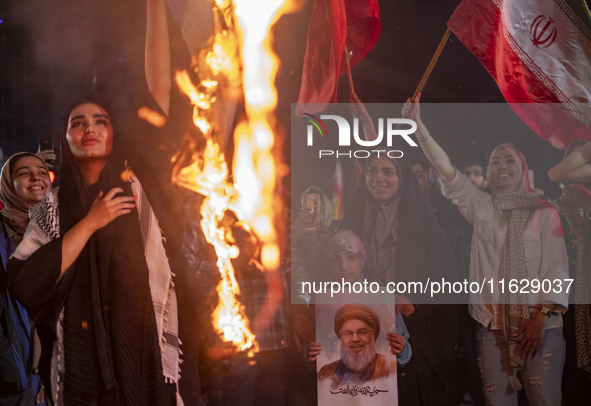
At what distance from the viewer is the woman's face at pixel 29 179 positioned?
2668mm

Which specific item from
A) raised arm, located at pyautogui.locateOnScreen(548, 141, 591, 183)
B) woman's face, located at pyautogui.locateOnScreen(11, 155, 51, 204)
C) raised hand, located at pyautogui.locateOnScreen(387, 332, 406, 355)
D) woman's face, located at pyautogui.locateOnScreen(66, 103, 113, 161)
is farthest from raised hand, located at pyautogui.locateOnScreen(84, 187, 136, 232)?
raised arm, located at pyautogui.locateOnScreen(548, 141, 591, 183)

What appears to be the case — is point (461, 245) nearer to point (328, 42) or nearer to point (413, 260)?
point (413, 260)

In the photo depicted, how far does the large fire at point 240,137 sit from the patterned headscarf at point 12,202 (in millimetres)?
764

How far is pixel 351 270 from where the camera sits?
2.62m

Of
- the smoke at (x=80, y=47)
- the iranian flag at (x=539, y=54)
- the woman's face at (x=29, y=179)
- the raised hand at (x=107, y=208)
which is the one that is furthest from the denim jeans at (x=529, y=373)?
the woman's face at (x=29, y=179)

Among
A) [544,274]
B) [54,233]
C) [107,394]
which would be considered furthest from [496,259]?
[54,233]

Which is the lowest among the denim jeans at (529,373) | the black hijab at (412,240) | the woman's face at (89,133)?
the denim jeans at (529,373)

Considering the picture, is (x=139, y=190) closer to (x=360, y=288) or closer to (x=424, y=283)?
(x=360, y=288)

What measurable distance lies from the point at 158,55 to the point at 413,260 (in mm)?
1578

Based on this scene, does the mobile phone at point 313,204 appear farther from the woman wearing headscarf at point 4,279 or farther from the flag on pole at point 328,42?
the woman wearing headscarf at point 4,279

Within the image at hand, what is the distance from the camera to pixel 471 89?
2684mm

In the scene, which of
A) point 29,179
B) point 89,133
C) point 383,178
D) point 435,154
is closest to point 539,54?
point 435,154

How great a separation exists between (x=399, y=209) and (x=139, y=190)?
1.25 meters

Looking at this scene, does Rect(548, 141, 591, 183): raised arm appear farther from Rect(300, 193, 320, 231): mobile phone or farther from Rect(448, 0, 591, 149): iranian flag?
Rect(300, 193, 320, 231): mobile phone
